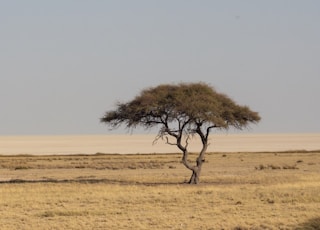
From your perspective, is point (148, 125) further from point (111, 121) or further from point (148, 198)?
point (148, 198)

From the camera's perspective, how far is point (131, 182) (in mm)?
43719

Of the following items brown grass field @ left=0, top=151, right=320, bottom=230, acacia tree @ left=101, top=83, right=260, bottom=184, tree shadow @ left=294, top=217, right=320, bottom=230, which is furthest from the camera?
acacia tree @ left=101, top=83, right=260, bottom=184

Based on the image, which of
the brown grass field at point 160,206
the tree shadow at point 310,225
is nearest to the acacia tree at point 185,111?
the brown grass field at point 160,206

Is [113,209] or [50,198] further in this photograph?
[50,198]

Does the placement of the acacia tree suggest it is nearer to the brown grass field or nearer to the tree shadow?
the brown grass field

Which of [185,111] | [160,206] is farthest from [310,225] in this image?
[185,111]

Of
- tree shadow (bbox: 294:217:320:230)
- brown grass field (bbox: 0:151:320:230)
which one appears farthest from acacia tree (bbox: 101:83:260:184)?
tree shadow (bbox: 294:217:320:230)

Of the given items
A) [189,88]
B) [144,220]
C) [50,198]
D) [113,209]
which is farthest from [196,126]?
[144,220]

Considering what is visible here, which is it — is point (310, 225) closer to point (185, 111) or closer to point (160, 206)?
point (160, 206)

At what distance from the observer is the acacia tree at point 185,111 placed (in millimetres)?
42500

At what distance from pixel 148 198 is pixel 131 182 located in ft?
37.9

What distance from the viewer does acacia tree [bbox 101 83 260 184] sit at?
42.5 meters

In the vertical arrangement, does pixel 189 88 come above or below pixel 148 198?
above

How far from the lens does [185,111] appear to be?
42.1m
